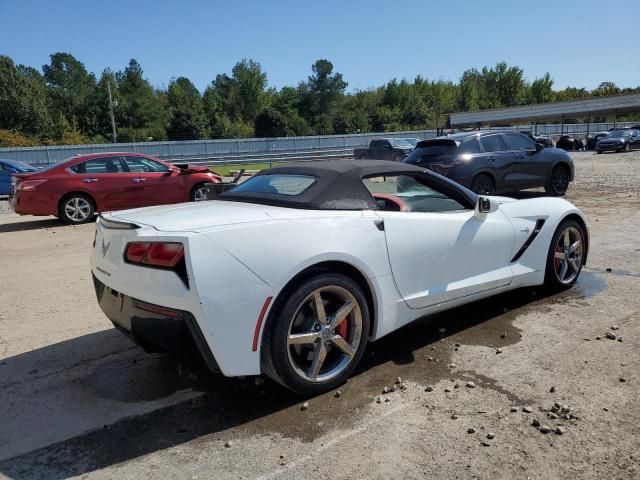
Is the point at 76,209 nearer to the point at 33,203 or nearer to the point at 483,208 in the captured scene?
the point at 33,203

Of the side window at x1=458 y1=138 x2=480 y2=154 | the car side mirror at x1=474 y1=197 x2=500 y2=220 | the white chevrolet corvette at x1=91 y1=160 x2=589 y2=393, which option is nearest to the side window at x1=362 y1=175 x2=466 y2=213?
the white chevrolet corvette at x1=91 y1=160 x2=589 y2=393

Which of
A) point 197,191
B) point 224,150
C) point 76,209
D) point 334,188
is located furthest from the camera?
point 224,150

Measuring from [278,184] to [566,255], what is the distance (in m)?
3.00

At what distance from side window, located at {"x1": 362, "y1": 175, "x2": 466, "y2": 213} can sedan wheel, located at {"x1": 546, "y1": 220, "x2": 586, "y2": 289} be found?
1316 mm

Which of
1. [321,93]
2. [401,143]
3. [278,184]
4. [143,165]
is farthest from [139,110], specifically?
[278,184]

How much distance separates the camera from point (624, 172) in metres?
18.8

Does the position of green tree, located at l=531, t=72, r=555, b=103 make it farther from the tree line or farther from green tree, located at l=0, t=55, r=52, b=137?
green tree, located at l=0, t=55, r=52, b=137

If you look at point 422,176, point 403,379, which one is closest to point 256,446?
point 403,379

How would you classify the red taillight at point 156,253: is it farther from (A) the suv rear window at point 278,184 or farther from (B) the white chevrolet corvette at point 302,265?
(A) the suv rear window at point 278,184

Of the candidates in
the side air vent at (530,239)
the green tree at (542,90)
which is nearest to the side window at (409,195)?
the side air vent at (530,239)

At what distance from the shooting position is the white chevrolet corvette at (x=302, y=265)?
275 centimetres

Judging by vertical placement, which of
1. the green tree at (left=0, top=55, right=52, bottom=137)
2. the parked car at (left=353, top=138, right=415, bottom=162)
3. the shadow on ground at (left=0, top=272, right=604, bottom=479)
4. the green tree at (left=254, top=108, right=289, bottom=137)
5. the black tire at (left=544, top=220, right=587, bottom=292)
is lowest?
the shadow on ground at (left=0, top=272, right=604, bottom=479)

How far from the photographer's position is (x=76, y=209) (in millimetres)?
10484

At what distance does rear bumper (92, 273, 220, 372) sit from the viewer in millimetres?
2730
